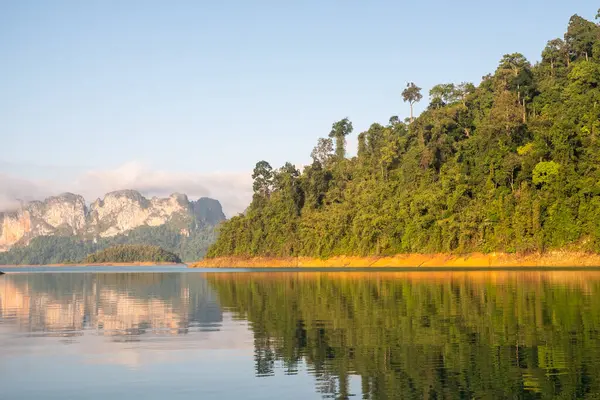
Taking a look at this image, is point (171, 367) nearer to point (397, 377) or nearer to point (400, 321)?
point (397, 377)

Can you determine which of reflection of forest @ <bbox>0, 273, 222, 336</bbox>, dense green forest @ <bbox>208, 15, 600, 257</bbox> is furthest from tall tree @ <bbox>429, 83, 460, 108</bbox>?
reflection of forest @ <bbox>0, 273, 222, 336</bbox>

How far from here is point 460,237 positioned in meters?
129

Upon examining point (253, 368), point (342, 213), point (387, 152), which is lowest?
point (253, 368)

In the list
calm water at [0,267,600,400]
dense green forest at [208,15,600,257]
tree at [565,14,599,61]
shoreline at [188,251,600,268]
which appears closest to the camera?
calm water at [0,267,600,400]

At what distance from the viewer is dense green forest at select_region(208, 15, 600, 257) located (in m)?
118

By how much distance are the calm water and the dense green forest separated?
79.2 metres

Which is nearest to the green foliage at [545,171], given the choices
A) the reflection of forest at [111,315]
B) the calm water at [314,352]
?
the calm water at [314,352]

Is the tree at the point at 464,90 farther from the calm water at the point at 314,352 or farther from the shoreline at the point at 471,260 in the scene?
the calm water at the point at 314,352

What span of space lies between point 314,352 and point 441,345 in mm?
4688

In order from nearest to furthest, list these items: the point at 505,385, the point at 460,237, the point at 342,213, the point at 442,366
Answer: the point at 505,385
the point at 442,366
the point at 460,237
the point at 342,213

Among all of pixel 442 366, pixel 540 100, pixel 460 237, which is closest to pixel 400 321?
pixel 442 366

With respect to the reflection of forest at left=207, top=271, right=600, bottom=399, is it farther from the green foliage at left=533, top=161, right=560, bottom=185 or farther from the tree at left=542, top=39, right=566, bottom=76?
the tree at left=542, top=39, right=566, bottom=76

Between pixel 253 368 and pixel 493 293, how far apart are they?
32789 mm

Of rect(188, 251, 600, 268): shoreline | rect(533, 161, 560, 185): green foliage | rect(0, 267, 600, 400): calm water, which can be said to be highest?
rect(533, 161, 560, 185): green foliage
